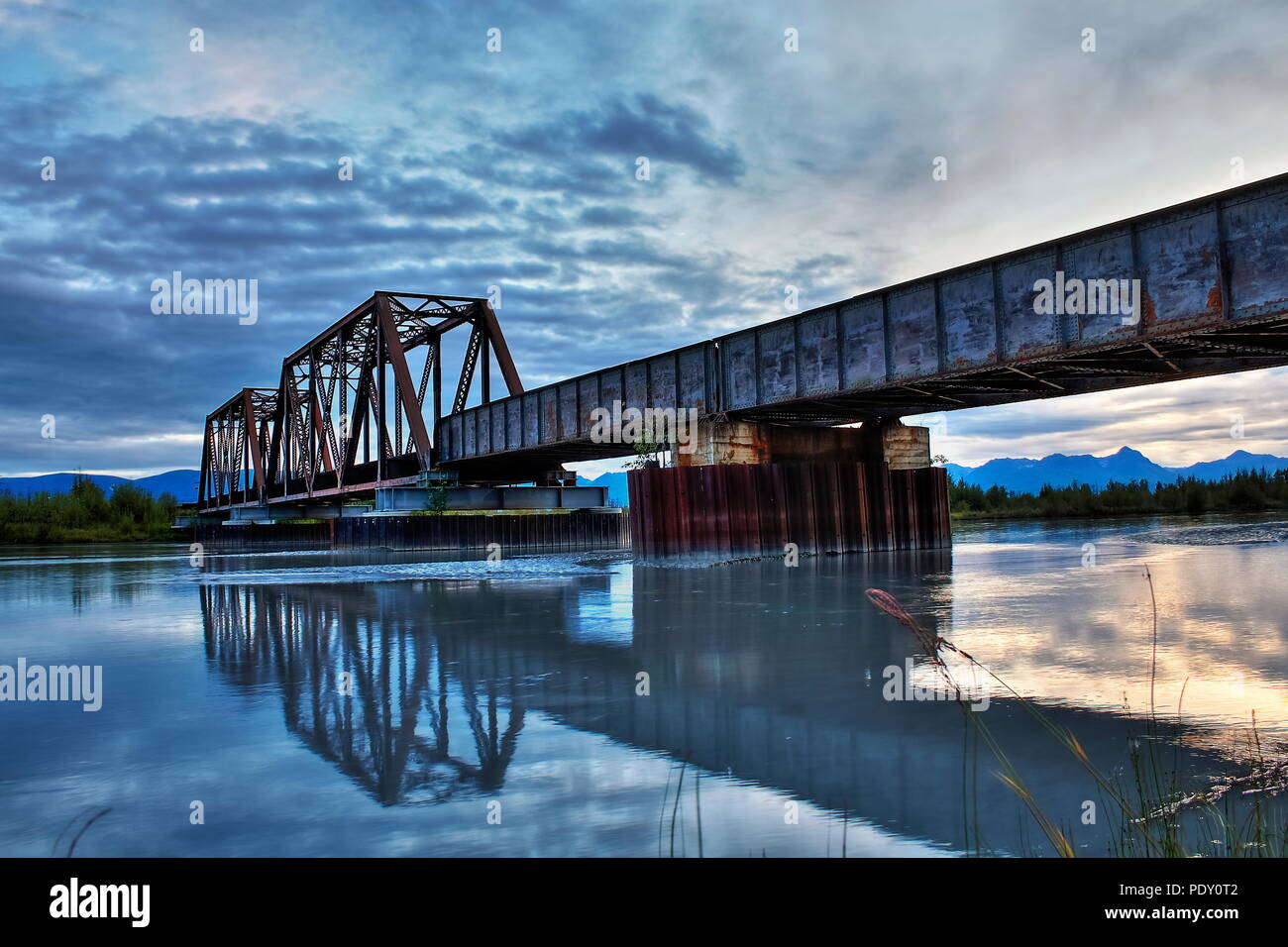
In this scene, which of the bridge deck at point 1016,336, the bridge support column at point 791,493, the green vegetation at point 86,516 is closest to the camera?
the bridge deck at point 1016,336

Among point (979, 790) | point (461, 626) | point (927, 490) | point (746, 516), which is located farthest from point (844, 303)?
point (979, 790)

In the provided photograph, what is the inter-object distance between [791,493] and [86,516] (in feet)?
306

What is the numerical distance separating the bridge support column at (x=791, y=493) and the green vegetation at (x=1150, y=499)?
98.2 ft

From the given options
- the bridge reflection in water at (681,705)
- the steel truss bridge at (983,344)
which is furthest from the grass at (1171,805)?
the steel truss bridge at (983,344)

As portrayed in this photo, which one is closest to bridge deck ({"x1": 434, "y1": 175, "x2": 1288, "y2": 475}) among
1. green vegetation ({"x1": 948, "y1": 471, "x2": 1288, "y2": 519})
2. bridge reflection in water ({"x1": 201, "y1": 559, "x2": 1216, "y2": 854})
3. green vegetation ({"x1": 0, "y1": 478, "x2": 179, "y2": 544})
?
bridge reflection in water ({"x1": 201, "y1": 559, "x2": 1216, "y2": 854})

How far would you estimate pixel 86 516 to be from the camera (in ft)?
311

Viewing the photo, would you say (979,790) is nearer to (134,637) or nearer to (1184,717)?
(1184,717)

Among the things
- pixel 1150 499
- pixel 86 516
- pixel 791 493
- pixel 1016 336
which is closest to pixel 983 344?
pixel 1016 336

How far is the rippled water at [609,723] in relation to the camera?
4387 millimetres

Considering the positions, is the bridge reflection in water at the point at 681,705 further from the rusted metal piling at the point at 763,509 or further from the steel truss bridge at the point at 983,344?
the rusted metal piling at the point at 763,509

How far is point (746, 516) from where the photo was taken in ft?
95.9

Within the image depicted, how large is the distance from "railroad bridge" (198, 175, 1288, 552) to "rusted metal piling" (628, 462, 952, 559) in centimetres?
7

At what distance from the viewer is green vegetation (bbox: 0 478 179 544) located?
83.4 m
